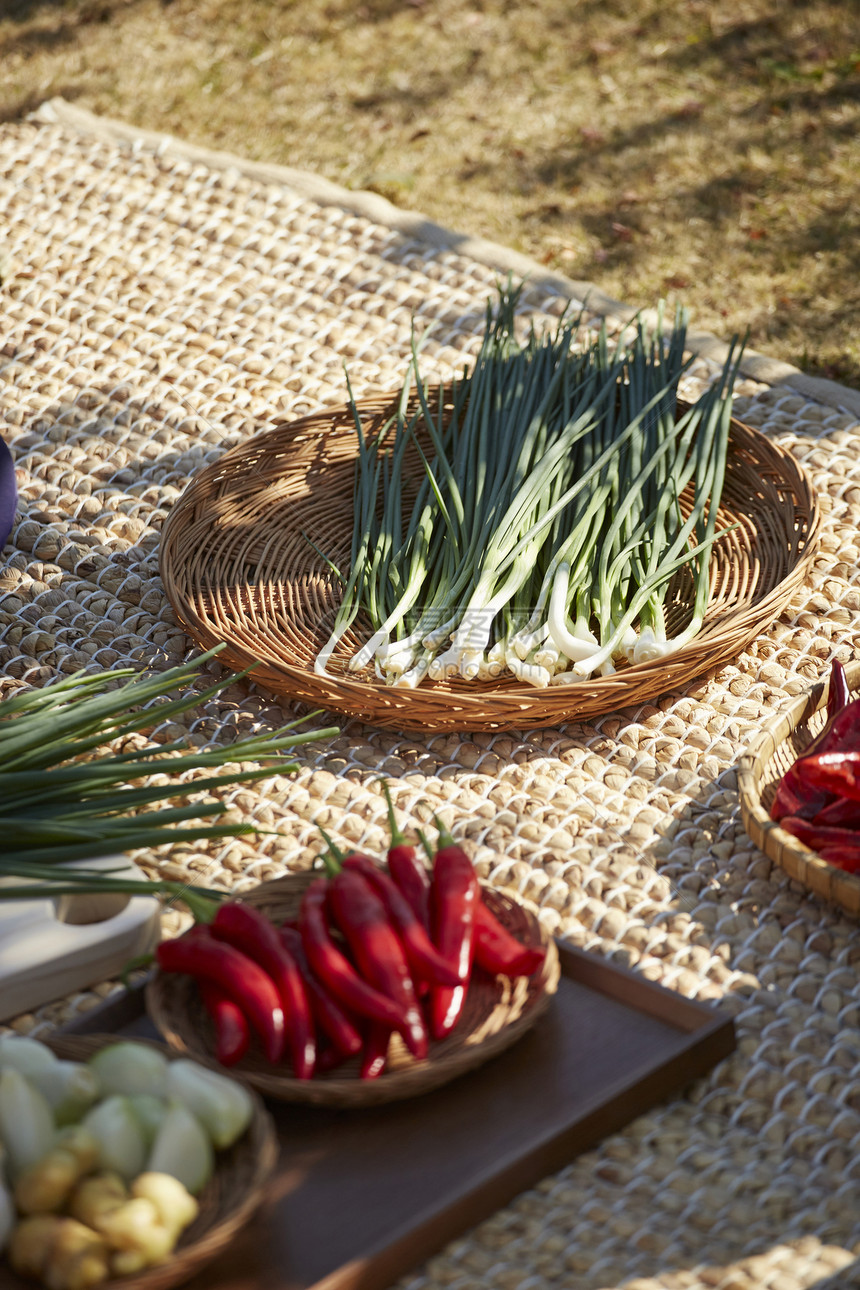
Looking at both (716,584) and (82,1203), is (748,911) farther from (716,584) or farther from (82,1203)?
(82,1203)

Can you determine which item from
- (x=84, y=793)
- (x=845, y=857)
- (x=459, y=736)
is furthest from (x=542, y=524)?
(x=84, y=793)

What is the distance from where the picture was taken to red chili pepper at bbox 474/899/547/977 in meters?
1.62

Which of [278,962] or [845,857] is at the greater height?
[278,962]

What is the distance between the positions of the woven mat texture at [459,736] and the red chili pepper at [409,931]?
28cm

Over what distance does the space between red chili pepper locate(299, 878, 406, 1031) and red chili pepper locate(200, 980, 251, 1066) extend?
104 millimetres

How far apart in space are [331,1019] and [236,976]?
0.40 ft

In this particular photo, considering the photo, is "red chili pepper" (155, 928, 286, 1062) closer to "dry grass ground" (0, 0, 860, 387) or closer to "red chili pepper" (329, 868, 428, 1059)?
"red chili pepper" (329, 868, 428, 1059)

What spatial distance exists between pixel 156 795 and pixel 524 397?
1247 mm

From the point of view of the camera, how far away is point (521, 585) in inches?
94.5

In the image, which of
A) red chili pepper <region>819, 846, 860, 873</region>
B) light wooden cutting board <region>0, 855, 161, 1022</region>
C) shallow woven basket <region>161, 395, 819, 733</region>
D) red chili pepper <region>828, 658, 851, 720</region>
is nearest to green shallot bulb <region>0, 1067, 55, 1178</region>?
light wooden cutting board <region>0, 855, 161, 1022</region>

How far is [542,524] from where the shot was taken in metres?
2.42

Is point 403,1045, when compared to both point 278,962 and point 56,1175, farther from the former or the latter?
point 56,1175

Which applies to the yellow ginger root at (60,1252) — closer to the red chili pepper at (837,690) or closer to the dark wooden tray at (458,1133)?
the dark wooden tray at (458,1133)

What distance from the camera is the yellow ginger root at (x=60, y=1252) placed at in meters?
1.24
